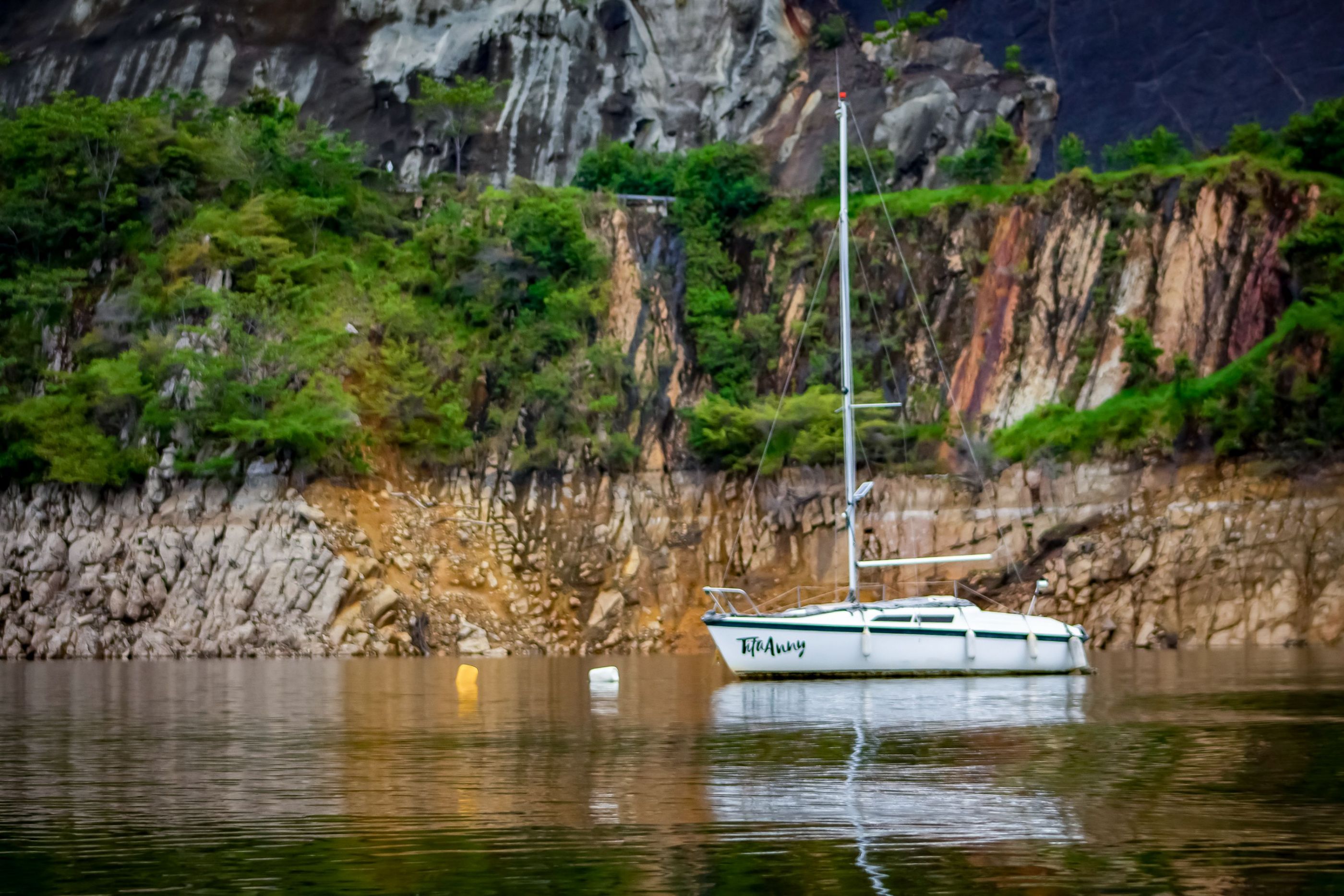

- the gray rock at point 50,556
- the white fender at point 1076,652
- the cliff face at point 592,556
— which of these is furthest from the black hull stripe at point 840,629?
the gray rock at point 50,556

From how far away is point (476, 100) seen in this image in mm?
81875

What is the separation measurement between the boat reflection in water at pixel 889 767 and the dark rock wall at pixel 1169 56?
53353mm

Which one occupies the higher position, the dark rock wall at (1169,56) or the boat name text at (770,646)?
the dark rock wall at (1169,56)

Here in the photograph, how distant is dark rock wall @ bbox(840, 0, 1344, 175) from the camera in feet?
257

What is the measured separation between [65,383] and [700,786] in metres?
53.9

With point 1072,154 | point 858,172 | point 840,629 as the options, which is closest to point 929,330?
point 858,172

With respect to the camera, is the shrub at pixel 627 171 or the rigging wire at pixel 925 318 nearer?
the rigging wire at pixel 925 318

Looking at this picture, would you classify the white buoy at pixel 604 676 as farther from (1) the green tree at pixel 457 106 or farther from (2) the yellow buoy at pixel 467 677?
(1) the green tree at pixel 457 106

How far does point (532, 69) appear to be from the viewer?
8531 centimetres

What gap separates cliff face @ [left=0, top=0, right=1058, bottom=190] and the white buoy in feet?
145

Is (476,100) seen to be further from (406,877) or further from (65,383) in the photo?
(406,877)

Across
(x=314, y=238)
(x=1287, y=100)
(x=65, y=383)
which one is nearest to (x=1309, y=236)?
(x=1287, y=100)

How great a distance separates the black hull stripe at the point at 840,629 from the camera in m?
37.4

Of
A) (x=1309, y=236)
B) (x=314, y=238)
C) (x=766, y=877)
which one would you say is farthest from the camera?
(x=314, y=238)
